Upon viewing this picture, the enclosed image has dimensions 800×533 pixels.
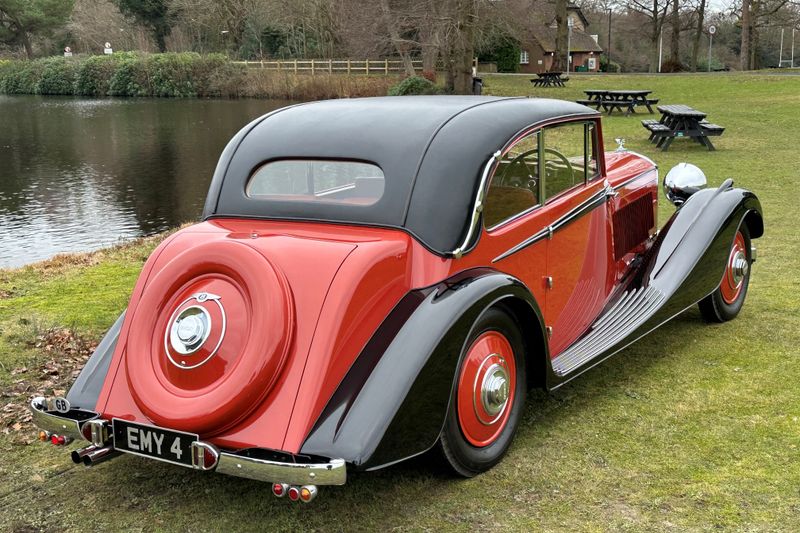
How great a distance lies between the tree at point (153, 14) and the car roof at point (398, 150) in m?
55.9

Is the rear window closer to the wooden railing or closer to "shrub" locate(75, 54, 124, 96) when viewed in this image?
the wooden railing

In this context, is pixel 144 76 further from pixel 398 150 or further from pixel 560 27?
pixel 398 150

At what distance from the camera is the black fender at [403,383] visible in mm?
2830

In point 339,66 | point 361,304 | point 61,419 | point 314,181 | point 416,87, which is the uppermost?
point 339,66

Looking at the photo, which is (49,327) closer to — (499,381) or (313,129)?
(313,129)

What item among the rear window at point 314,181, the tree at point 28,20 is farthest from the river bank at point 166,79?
the rear window at point 314,181

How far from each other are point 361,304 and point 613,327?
1991 millimetres

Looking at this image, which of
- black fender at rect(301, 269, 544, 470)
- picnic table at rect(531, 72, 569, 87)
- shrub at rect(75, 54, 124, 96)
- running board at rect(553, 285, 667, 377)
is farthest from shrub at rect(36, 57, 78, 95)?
black fender at rect(301, 269, 544, 470)

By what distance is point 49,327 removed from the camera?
5.55 metres

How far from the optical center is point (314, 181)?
3.89m

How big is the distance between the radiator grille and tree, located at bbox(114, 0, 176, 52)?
2178 inches

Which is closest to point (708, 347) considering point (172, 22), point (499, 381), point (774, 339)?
point (774, 339)

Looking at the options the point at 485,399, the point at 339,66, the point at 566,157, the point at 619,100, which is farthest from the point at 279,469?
the point at 339,66

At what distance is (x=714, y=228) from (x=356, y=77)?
3652 cm
